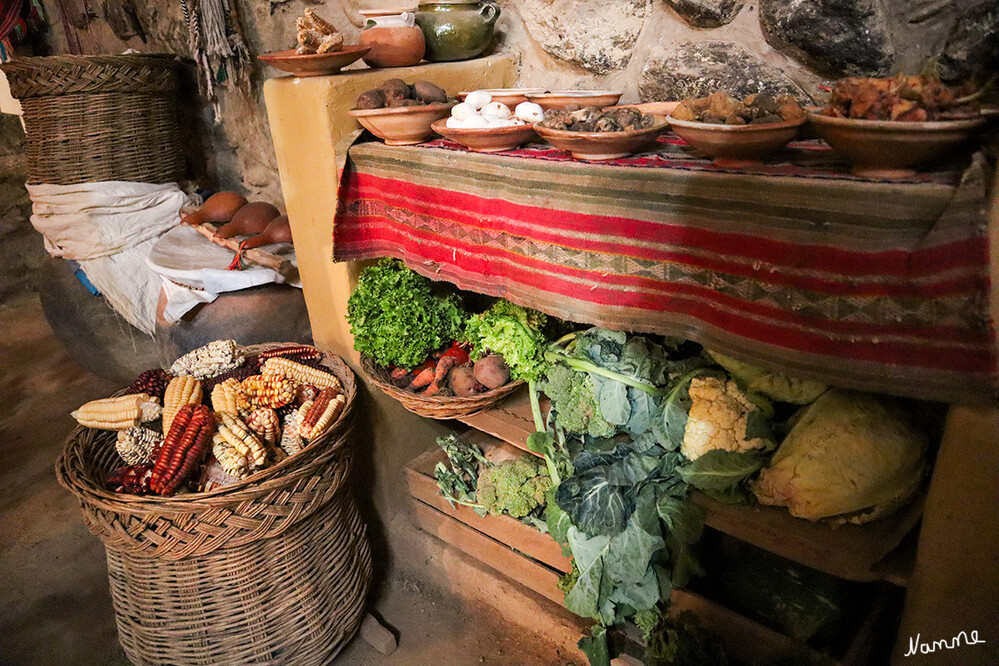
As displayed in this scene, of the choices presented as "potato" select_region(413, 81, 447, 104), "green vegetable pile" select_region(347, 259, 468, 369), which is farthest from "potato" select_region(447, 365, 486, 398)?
"potato" select_region(413, 81, 447, 104)

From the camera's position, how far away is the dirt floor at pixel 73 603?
79.7 inches

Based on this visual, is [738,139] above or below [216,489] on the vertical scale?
above

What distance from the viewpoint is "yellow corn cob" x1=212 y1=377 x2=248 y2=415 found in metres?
1.88

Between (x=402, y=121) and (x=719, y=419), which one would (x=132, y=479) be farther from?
(x=719, y=419)

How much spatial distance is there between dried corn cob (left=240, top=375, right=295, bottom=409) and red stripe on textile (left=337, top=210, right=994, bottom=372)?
0.55 metres

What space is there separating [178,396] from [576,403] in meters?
1.22

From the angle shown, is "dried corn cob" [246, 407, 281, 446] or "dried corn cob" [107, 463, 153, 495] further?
"dried corn cob" [246, 407, 281, 446]

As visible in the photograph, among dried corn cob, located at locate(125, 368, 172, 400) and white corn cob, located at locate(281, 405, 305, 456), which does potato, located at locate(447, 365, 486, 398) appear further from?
dried corn cob, located at locate(125, 368, 172, 400)

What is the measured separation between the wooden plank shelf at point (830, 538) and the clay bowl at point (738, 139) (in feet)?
2.43

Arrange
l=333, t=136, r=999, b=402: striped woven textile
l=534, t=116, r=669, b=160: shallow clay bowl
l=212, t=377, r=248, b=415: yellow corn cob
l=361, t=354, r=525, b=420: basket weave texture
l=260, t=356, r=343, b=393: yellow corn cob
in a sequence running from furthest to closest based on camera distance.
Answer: l=260, t=356, r=343, b=393: yellow corn cob → l=212, t=377, r=248, b=415: yellow corn cob → l=361, t=354, r=525, b=420: basket weave texture → l=534, t=116, r=669, b=160: shallow clay bowl → l=333, t=136, r=999, b=402: striped woven textile

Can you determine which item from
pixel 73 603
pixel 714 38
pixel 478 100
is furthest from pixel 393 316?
pixel 73 603

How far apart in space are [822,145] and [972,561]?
82 cm

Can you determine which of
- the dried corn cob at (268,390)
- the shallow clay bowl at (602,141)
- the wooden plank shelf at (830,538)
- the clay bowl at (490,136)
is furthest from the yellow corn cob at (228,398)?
the wooden plank shelf at (830,538)

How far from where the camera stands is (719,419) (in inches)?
56.2
